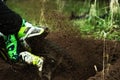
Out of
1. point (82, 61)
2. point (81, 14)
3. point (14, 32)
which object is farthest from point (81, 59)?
point (81, 14)

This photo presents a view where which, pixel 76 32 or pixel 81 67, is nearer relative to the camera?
pixel 81 67

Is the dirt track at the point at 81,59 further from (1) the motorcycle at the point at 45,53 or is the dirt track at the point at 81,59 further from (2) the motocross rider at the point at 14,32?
(2) the motocross rider at the point at 14,32

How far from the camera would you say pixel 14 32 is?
4102mm

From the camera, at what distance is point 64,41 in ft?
16.6

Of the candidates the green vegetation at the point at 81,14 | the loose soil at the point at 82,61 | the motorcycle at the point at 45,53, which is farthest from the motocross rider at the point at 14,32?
the green vegetation at the point at 81,14

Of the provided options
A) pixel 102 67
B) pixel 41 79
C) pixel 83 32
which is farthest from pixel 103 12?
pixel 41 79

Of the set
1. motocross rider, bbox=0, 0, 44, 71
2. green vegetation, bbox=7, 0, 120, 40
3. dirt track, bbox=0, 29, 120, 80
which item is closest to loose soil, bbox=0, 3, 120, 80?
dirt track, bbox=0, 29, 120, 80

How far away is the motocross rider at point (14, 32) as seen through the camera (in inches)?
160

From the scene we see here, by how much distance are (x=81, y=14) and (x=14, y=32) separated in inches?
92.5

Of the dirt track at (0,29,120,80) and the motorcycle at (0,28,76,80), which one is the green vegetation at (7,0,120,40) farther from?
the motorcycle at (0,28,76,80)

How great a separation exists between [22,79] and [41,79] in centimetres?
25

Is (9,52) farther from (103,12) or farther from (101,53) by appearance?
(103,12)

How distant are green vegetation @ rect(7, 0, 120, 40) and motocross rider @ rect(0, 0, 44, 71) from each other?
1.40 metres

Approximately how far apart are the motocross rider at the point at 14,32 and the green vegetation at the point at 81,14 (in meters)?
1.40
